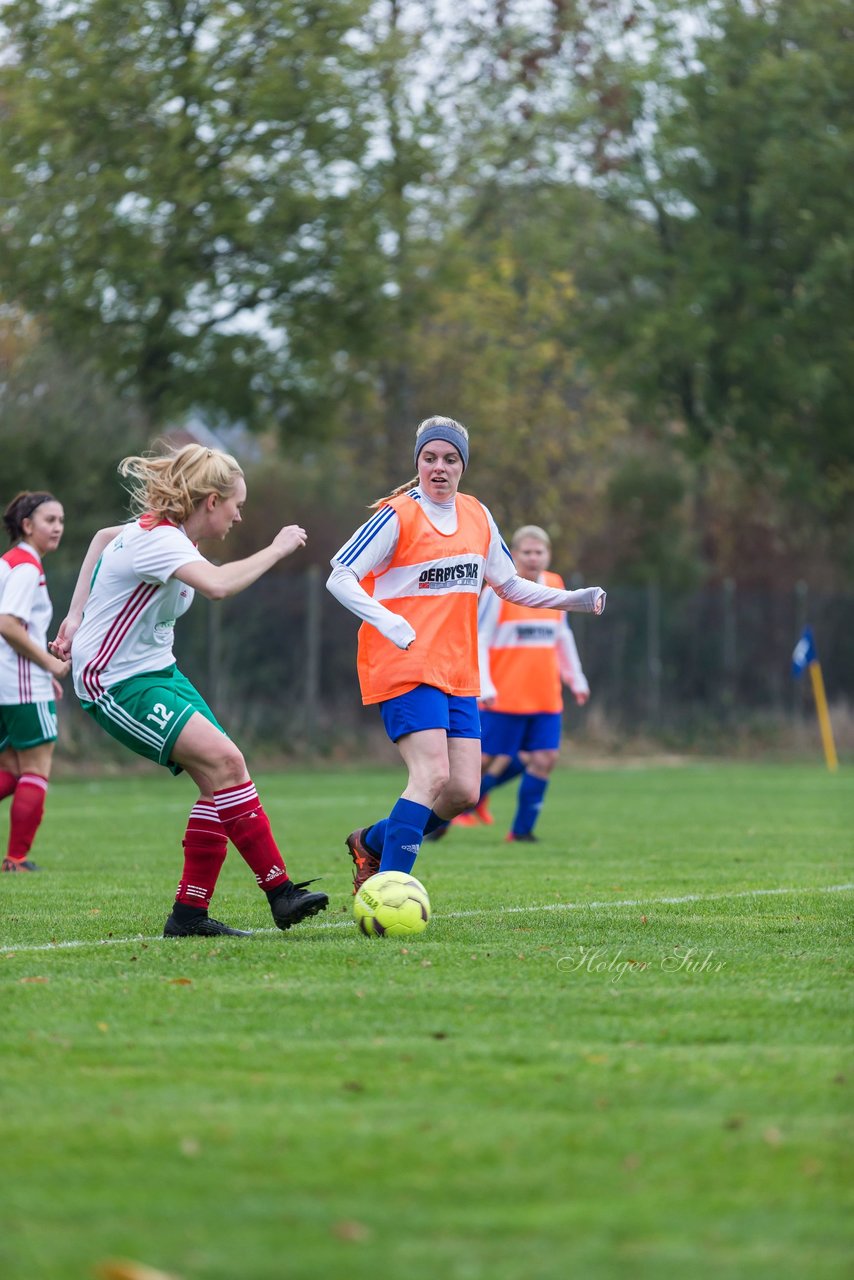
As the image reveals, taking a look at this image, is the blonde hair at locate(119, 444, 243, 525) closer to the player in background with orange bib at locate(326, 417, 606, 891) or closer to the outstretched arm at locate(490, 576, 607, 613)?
the player in background with orange bib at locate(326, 417, 606, 891)

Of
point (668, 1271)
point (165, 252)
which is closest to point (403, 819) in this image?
point (668, 1271)

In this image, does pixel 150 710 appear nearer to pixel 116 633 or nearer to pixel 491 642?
pixel 116 633

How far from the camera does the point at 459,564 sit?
7.36 meters

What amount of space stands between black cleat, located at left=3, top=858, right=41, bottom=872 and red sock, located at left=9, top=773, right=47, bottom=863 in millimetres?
26

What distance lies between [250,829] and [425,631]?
3.55ft

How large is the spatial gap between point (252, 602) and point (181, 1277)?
2281 cm

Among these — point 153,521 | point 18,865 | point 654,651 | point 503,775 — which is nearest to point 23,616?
point 18,865

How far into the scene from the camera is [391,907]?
686cm

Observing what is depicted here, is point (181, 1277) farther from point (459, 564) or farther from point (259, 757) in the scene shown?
point (259, 757)

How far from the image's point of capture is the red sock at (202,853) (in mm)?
6934

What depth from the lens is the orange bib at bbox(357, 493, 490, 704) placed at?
23.5ft

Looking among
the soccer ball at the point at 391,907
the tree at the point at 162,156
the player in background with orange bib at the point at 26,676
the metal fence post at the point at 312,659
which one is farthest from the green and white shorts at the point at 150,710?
the tree at the point at 162,156

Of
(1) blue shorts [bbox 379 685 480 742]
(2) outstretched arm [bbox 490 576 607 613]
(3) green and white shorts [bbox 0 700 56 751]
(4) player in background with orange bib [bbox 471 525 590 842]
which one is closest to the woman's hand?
(1) blue shorts [bbox 379 685 480 742]

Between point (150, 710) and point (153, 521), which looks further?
point (153, 521)
